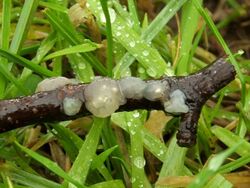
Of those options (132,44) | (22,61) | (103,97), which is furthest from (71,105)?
(132,44)

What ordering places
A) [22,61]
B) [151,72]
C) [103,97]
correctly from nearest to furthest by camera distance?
1. [103,97]
2. [22,61]
3. [151,72]

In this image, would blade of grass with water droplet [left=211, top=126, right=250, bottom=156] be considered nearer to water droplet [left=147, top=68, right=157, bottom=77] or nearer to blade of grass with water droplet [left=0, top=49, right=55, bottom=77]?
water droplet [left=147, top=68, right=157, bottom=77]

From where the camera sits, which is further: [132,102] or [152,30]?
[152,30]

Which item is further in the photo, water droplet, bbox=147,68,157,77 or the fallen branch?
water droplet, bbox=147,68,157,77

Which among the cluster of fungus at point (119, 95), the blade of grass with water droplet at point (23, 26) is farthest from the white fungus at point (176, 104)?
the blade of grass with water droplet at point (23, 26)

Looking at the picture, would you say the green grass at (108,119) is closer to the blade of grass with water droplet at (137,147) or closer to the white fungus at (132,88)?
the blade of grass with water droplet at (137,147)

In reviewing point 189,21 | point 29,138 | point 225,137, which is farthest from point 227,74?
point 29,138

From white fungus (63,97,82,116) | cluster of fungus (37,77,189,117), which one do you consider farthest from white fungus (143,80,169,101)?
white fungus (63,97,82,116)

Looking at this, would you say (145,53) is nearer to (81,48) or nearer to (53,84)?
(81,48)
